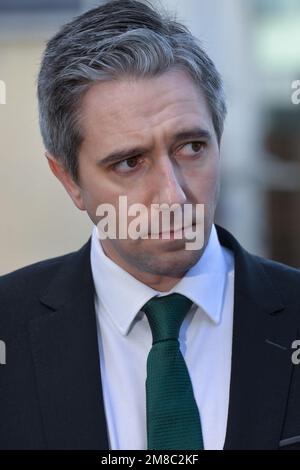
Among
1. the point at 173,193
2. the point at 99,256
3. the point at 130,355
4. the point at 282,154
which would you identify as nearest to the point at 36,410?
the point at 130,355

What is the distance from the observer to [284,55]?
4770 mm

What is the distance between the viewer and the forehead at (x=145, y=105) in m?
1.70

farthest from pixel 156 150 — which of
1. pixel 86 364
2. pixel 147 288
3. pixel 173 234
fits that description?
pixel 86 364

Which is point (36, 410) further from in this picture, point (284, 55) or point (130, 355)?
point (284, 55)

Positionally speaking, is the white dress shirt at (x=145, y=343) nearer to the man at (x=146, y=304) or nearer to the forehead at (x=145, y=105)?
the man at (x=146, y=304)

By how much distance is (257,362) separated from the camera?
1.70m

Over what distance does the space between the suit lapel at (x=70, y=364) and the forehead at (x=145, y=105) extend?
0.32 metres

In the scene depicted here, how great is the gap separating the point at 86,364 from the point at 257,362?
1.05 feet

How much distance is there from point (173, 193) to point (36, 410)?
471 mm

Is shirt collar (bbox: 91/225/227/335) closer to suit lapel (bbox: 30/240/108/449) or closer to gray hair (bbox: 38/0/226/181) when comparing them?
suit lapel (bbox: 30/240/108/449)

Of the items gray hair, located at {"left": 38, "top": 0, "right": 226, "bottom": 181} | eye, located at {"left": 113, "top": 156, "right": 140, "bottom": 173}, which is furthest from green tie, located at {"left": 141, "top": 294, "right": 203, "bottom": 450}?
gray hair, located at {"left": 38, "top": 0, "right": 226, "bottom": 181}

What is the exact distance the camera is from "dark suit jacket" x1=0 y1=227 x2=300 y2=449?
1650mm

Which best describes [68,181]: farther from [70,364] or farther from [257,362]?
[257,362]

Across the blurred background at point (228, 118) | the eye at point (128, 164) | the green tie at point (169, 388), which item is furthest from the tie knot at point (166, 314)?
the blurred background at point (228, 118)
